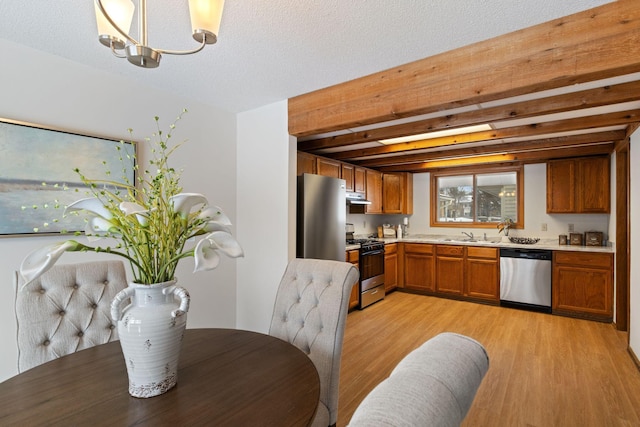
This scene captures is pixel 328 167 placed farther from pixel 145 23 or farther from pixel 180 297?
pixel 180 297

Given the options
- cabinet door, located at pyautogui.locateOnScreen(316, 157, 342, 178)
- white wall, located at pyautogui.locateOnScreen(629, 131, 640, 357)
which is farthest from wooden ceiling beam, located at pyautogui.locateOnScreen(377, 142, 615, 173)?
cabinet door, located at pyautogui.locateOnScreen(316, 157, 342, 178)

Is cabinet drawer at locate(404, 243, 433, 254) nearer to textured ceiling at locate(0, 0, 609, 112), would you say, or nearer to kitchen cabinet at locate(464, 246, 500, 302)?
kitchen cabinet at locate(464, 246, 500, 302)

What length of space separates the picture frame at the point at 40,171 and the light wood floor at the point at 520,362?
2241 millimetres

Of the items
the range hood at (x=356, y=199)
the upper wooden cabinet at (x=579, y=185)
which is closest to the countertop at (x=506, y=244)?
the upper wooden cabinet at (x=579, y=185)

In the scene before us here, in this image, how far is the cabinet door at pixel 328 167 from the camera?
13.7 ft

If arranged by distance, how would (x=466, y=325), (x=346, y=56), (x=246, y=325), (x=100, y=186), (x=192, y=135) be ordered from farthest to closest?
(x=466, y=325) < (x=246, y=325) < (x=192, y=135) < (x=100, y=186) < (x=346, y=56)

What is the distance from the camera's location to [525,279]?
170 inches

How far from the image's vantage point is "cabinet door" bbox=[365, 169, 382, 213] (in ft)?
17.2

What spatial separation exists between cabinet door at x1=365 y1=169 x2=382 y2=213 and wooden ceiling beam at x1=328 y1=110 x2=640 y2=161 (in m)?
0.85

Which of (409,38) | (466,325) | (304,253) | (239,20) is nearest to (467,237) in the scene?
(466,325)

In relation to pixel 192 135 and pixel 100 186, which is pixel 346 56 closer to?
pixel 192 135

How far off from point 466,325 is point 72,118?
166 inches

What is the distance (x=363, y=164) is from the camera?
17.0ft

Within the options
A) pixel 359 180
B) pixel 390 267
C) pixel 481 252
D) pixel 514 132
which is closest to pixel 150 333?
pixel 514 132
